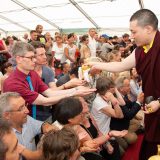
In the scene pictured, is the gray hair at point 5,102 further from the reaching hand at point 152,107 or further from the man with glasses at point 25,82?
the reaching hand at point 152,107

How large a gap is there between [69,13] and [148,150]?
18.3 ft

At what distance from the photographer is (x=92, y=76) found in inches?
102

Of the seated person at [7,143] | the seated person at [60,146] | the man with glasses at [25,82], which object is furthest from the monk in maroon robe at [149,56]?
the seated person at [7,143]

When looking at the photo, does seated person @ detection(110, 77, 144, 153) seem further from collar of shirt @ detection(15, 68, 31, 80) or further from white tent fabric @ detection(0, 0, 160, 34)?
white tent fabric @ detection(0, 0, 160, 34)

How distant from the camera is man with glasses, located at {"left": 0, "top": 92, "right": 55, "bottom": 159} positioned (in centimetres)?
179

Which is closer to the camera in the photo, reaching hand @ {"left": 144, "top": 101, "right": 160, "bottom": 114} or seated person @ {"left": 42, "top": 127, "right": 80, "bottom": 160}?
seated person @ {"left": 42, "top": 127, "right": 80, "bottom": 160}

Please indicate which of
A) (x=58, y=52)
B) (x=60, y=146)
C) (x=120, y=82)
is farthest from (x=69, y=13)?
(x=60, y=146)

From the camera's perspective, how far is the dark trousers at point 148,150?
2.25 metres

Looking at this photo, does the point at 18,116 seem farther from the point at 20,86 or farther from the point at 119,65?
the point at 119,65

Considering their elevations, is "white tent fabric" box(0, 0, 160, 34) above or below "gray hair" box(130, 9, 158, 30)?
above

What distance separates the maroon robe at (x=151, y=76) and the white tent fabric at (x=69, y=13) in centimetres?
420

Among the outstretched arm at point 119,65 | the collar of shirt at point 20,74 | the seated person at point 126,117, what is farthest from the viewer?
the seated person at point 126,117

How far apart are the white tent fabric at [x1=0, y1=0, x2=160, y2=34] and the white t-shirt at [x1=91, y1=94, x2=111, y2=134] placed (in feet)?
13.0

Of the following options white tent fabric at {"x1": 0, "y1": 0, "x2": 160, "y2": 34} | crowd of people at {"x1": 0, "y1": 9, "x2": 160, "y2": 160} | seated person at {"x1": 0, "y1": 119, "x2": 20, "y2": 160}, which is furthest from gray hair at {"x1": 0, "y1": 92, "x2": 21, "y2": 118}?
white tent fabric at {"x1": 0, "y1": 0, "x2": 160, "y2": 34}
